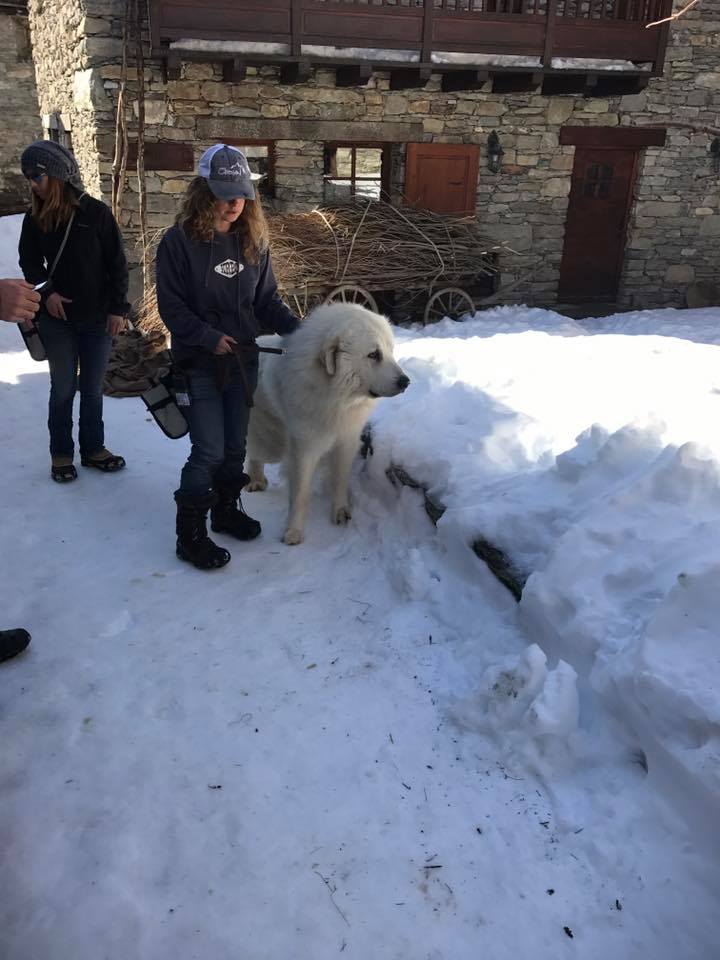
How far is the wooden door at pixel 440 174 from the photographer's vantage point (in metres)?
9.72

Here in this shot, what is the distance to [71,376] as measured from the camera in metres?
4.37

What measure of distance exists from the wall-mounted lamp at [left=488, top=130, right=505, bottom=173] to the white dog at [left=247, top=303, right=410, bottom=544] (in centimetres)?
759

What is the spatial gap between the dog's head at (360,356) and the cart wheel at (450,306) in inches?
227

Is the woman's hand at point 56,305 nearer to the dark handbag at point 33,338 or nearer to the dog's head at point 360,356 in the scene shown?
the dark handbag at point 33,338

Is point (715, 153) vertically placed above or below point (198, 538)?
above

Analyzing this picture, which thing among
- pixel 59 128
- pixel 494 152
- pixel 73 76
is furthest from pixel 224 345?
pixel 59 128

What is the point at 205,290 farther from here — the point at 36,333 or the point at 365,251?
the point at 365,251

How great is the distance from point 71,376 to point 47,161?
1.25m

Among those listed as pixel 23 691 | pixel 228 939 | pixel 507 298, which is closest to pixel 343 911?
pixel 228 939

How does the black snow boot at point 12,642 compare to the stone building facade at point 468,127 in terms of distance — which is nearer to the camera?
the black snow boot at point 12,642

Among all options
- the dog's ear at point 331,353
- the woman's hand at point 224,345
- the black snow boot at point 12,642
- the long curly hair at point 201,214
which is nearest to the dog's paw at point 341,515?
the dog's ear at point 331,353

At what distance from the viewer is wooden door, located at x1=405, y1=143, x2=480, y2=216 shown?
31.9ft

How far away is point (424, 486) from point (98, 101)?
7271mm

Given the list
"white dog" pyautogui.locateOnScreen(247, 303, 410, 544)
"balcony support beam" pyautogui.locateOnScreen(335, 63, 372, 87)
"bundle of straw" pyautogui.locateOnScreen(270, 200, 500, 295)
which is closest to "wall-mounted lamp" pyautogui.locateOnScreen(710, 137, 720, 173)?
"bundle of straw" pyautogui.locateOnScreen(270, 200, 500, 295)
